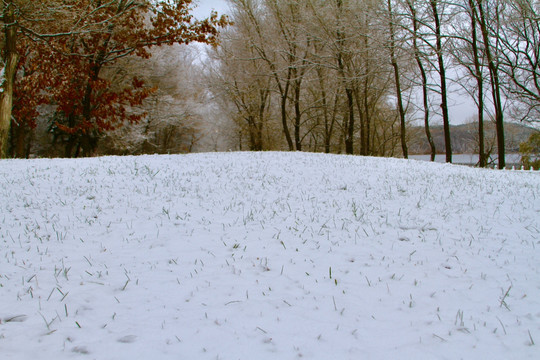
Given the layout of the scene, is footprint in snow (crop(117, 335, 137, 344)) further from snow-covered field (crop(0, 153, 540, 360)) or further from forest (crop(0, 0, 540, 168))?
forest (crop(0, 0, 540, 168))

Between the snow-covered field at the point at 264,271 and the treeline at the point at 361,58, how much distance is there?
11751mm

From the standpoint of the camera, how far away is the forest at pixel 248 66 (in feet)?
47.7

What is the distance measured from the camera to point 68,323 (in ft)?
10.6

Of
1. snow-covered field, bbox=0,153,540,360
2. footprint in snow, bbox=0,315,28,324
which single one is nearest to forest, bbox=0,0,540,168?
snow-covered field, bbox=0,153,540,360

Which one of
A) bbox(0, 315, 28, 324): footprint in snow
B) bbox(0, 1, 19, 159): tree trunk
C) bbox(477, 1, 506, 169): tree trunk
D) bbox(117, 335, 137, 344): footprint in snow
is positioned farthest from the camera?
bbox(477, 1, 506, 169): tree trunk

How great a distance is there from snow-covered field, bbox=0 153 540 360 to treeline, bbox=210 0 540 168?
Answer: 38.6 ft

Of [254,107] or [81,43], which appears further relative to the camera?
[254,107]

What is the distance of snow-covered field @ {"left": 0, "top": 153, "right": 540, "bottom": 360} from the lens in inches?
119

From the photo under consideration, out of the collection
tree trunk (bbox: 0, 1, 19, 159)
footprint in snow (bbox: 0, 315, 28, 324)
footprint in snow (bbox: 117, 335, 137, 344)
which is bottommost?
footprint in snow (bbox: 117, 335, 137, 344)

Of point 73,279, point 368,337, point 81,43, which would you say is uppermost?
point 81,43

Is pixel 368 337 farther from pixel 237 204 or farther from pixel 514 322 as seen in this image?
pixel 237 204

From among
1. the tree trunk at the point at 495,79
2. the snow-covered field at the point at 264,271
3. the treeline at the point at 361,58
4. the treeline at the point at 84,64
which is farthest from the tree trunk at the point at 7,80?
the tree trunk at the point at 495,79

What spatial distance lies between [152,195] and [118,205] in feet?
2.71

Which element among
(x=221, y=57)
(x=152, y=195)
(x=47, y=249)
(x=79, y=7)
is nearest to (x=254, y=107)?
(x=221, y=57)
